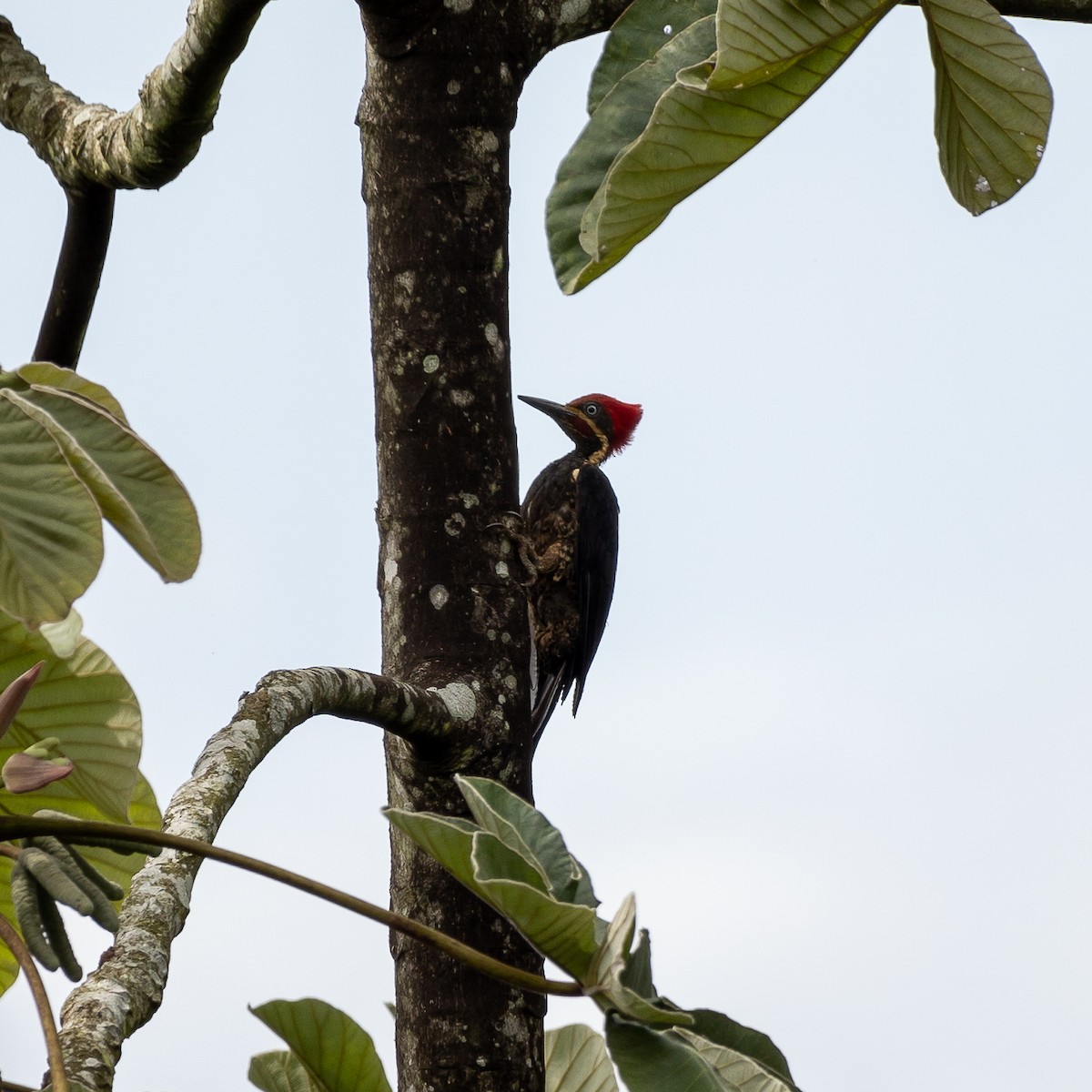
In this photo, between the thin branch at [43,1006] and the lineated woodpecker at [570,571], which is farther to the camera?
the lineated woodpecker at [570,571]

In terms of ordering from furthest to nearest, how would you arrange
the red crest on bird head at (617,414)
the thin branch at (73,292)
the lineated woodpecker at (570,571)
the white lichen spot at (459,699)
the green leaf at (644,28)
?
the red crest on bird head at (617,414), the lineated woodpecker at (570,571), the thin branch at (73,292), the white lichen spot at (459,699), the green leaf at (644,28)

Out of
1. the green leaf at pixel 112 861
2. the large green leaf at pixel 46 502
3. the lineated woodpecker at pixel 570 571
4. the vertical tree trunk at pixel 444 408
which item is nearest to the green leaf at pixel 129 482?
the large green leaf at pixel 46 502

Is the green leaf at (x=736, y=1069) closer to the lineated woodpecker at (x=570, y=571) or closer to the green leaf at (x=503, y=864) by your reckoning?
the green leaf at (x=503, y=864)

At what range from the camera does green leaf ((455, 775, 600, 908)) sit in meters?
0.87

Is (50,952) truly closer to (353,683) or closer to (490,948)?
(353,683)

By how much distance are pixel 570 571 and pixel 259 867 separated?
3572 millimetres

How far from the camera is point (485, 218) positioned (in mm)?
2025

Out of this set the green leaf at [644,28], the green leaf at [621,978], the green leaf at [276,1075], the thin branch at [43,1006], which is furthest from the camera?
the green leaf at [276,1075]

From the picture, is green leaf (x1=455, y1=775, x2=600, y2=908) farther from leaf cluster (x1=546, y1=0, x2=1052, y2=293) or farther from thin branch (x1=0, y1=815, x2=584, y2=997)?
leaf cluster (x1=546, y1=0, x2=1052, y2=293)

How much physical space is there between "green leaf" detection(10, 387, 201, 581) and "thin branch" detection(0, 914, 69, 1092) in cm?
22

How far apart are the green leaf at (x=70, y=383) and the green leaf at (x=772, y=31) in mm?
452

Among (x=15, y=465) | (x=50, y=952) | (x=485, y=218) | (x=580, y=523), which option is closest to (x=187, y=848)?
(x=50, y=952)

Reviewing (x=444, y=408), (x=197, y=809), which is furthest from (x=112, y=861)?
(x=444, y=408)

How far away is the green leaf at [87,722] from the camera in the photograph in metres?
1.06
